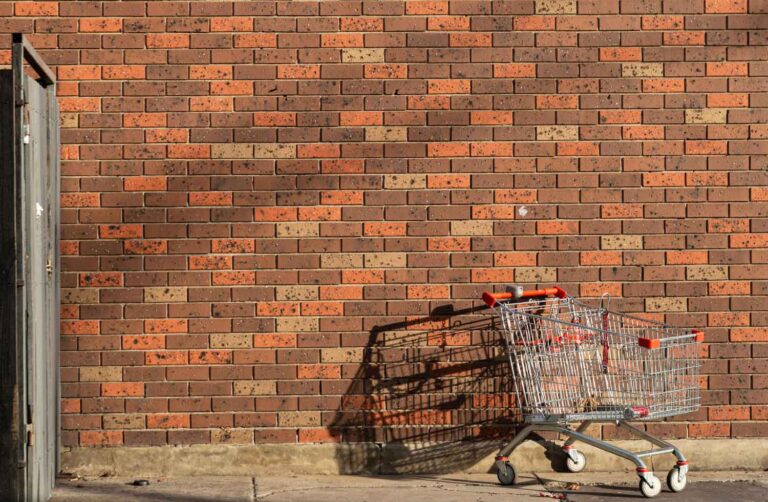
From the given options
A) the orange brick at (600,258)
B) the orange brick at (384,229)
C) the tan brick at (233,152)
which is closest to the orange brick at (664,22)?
the orange brick at (600,258)

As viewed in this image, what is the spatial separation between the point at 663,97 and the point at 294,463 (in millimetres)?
3299

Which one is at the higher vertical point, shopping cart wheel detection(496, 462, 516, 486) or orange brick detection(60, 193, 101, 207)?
orange brick detection(60, 193, 101, 207)

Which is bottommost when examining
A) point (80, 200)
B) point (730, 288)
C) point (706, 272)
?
point (730, 288)

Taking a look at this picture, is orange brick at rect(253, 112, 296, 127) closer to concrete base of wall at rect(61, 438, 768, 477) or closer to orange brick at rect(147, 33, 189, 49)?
orange brick at rect(147, 33, 189, 49)

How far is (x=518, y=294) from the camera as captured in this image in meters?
5.66

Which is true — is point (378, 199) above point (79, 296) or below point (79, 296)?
above

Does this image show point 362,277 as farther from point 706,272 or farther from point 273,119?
point 706,272

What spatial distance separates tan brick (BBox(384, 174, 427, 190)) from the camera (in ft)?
19.7

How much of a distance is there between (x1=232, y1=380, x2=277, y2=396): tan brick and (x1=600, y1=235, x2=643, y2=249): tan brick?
2278mm

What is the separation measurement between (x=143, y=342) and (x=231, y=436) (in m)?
0.81

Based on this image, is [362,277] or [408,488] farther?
[362,277]

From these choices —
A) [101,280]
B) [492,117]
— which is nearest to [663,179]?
[492,117]

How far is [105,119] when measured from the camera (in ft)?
19.6

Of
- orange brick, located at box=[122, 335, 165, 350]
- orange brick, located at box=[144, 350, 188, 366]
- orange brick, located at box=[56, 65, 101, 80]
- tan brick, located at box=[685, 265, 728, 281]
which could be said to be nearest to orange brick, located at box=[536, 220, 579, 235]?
tan brick, located at box=[685, 265, 728, 281]
